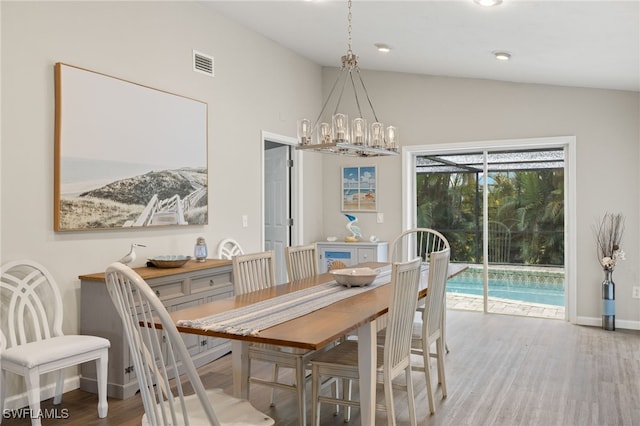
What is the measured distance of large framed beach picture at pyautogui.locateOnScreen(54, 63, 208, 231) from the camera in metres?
3.45

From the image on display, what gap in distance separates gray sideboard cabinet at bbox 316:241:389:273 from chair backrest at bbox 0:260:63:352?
3502mm

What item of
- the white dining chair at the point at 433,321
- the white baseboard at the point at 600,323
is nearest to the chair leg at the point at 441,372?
the white dining chair at the point at 433,321

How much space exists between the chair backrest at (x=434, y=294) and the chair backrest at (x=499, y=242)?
2968 millimetres

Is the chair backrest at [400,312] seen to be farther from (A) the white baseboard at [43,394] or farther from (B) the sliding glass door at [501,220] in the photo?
(B) the sliding glass door at [501,220]

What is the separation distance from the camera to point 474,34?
4.22 metres

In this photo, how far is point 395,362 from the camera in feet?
8.80

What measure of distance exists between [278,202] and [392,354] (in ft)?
13.1

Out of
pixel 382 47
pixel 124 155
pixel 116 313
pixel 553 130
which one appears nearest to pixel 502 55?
pixel 382 47

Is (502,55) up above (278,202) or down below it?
above

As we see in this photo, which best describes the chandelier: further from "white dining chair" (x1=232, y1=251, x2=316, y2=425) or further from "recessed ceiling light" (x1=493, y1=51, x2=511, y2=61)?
"recessed ceiling light" (x1=493, y1=51, x2=511, y2=61)

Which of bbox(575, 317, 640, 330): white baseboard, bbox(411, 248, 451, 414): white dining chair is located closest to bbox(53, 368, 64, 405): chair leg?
bbox(411, 248, 451, 414): white dining chair

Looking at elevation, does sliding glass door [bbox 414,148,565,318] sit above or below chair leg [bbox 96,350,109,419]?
above

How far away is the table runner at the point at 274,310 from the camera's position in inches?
87.6

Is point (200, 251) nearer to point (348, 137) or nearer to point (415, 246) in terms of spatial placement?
point (348, 137)
